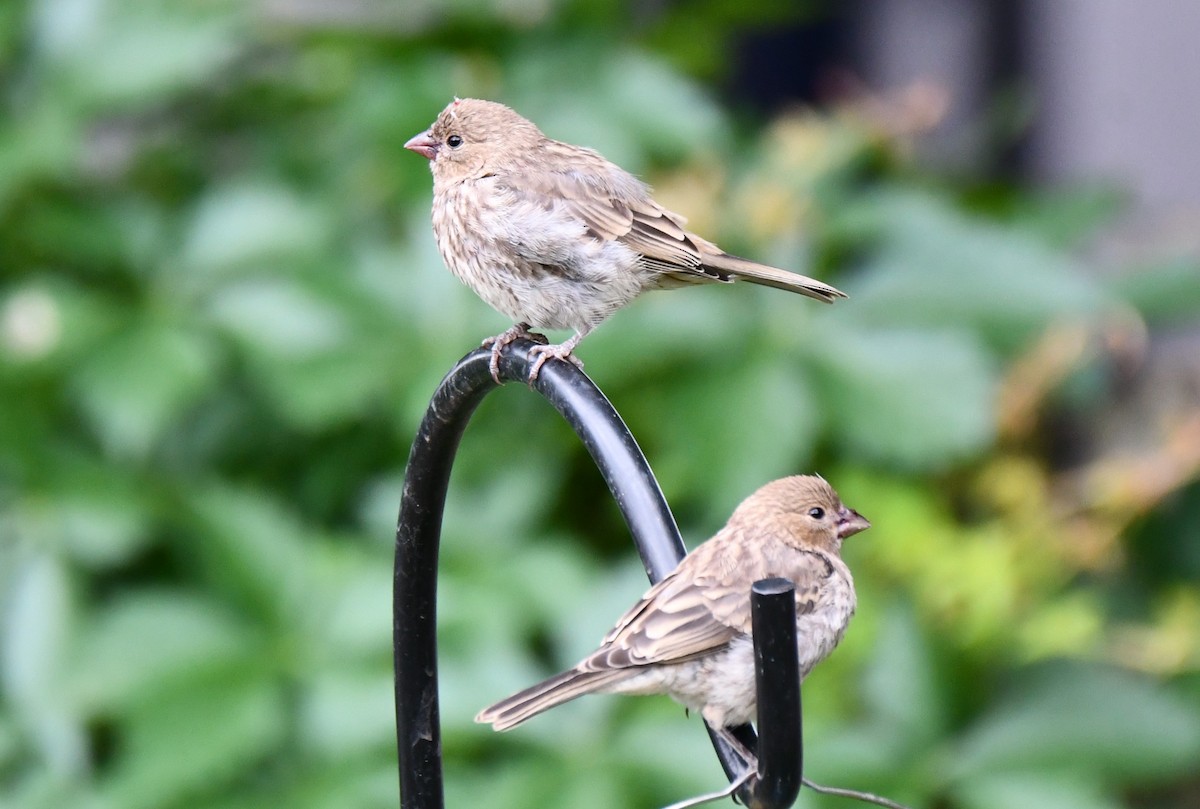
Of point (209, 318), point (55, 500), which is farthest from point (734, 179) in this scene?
point (55, 500)

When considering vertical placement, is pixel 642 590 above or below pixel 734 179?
Result: below

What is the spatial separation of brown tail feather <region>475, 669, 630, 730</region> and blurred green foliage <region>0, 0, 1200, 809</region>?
1044mm

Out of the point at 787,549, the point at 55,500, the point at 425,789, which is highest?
the point at 55,500

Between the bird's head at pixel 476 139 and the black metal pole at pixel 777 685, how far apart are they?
1.29m

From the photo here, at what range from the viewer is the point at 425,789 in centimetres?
207

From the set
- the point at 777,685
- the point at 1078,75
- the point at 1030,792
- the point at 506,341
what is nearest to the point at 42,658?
the point at 506,341

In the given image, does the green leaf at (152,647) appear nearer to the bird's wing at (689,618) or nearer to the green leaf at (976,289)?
the bird's wing at (689,618)

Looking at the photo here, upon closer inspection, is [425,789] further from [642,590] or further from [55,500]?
[55,500]

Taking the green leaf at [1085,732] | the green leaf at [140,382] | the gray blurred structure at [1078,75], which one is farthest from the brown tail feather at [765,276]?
the gray blurred structure at [1078,75]

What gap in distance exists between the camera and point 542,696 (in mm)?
2033

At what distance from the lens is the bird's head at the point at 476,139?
2615 mm

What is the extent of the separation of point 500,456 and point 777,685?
95.0 inches

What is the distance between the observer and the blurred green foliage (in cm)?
334

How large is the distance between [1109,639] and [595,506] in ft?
4.67
